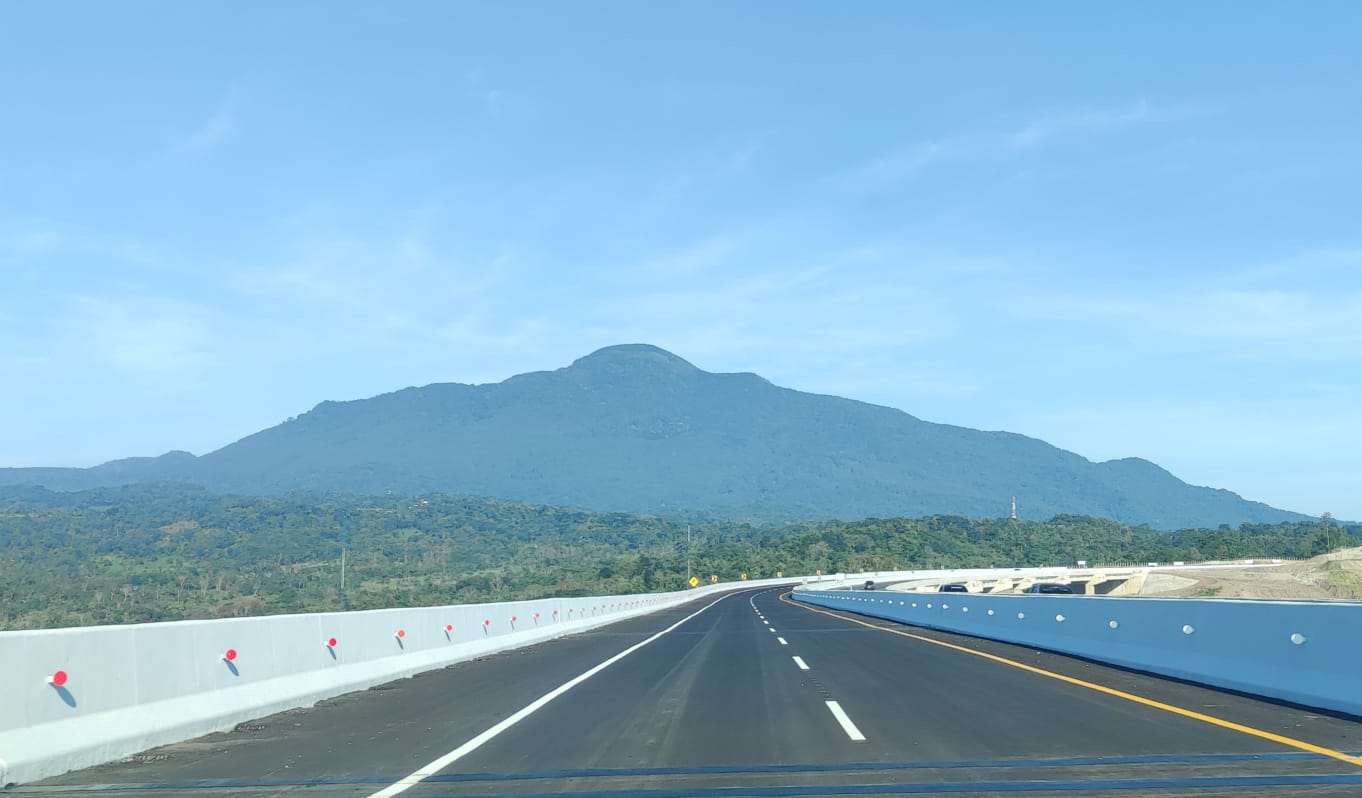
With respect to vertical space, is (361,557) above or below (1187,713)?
above

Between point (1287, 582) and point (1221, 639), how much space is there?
56054mm

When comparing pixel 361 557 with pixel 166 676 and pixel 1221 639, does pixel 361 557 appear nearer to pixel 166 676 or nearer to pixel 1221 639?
pixel 166 676

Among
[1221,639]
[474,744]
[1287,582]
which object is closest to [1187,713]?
[1221,639]

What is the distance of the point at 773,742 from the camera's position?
37.9 feet

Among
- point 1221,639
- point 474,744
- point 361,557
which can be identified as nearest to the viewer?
point 474,744

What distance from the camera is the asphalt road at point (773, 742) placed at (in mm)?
9305

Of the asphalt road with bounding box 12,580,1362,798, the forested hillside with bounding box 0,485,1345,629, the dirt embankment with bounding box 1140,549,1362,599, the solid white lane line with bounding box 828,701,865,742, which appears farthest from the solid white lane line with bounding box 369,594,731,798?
the forested hillside with bounding box 0,485,1345,629

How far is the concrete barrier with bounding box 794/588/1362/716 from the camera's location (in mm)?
12789

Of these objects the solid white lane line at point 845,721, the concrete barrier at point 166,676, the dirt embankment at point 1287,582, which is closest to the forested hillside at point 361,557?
the concrete barrier at point 166,676

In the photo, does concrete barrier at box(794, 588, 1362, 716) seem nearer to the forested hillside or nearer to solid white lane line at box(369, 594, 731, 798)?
solid white lane line at box(369, 594, 731, 798)

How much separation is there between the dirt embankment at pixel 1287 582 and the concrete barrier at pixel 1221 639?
33896mm

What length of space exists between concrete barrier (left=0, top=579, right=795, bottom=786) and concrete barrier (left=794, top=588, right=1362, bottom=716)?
12.0 m

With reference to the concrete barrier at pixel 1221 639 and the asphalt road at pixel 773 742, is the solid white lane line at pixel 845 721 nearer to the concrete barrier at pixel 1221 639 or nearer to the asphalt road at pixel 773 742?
the asphalt road at pixel 773 742

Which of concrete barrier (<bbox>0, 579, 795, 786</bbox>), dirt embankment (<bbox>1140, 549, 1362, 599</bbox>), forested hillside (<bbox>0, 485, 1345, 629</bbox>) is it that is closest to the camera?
concrete barrier (<bbox>0, 579, 795, 786</bbox>)
